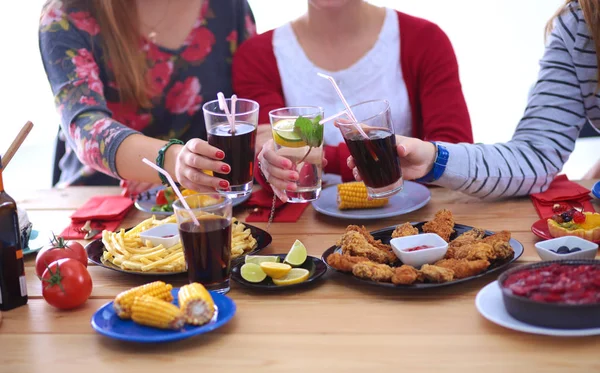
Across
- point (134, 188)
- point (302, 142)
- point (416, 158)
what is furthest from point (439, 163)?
point (134, 188)

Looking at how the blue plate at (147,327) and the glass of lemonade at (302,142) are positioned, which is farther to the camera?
the glass of lemonade at (302,142)

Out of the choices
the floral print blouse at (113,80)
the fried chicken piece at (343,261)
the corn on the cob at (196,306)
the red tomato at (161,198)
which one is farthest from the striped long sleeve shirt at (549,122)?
the floral print blouse at (113,80)

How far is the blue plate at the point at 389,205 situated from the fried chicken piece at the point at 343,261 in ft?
1.36

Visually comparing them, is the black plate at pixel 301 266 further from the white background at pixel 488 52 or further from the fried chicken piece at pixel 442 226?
the white background at pixel 488 52

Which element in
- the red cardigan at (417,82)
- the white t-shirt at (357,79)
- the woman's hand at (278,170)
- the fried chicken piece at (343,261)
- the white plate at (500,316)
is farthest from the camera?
the white t-shirt at (357,79)

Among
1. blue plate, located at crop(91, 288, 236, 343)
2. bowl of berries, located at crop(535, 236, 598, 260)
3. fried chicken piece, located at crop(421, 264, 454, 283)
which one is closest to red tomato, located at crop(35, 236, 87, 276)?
blue plate, located at crop(91, 288, 236, 343)

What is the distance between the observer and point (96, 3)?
8.13ft

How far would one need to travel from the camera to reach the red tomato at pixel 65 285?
4.87ft

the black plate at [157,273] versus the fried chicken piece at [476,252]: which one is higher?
the fried chicken piece at [476,252]

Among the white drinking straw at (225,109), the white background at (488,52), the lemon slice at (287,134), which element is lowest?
the white background at (488,52)

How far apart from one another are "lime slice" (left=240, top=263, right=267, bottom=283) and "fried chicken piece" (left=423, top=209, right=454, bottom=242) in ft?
1.39

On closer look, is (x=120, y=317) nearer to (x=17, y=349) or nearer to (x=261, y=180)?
(x=17, y=349)

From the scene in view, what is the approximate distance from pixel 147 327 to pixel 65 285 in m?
0.24

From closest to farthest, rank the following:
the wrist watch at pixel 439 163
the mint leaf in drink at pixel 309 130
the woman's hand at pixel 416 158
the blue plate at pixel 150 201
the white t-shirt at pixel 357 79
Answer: the mint leaf in drink at pixel 309 130, the woman's hand at pixel 416 158, the wrist watch at pixel 439 163, the blue plate at pixel 150 201, the white t-shirt at pixel 357 79
